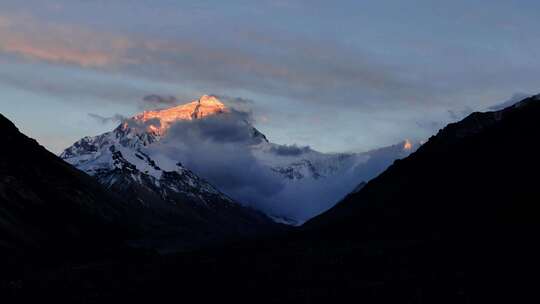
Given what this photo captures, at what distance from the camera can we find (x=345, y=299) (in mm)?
68750

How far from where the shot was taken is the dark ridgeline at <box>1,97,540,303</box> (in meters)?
72.4

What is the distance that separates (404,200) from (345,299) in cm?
11867

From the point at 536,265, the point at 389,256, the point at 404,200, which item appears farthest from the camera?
the point at 404,200

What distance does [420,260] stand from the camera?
96250mm

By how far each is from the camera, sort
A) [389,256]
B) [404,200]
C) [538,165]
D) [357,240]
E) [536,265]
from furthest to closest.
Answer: [404,200] < [357,240] < [538,165] < [389,256] < [536,265]

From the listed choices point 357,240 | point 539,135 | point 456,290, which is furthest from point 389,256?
point 539,135

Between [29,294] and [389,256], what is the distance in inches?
1790

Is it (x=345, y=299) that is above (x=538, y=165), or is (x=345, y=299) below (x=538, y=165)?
below

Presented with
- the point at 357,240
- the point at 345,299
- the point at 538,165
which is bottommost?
the point at 345,299

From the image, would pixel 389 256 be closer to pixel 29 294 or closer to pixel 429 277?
pixel 429 277

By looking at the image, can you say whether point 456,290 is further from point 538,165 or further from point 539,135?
point 539,135

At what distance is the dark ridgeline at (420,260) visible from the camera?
2852 inches

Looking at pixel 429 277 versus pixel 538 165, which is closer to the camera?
pixel 429 277

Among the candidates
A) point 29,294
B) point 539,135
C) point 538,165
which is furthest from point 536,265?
point 539,135
